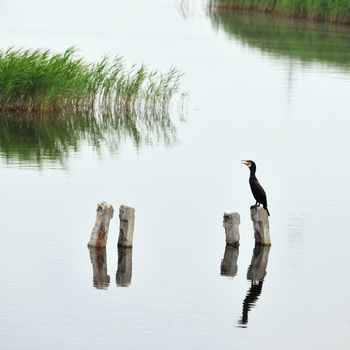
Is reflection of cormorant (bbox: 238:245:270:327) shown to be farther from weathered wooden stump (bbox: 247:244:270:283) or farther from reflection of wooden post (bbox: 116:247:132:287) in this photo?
reflection of wooden post (bbox: 116:247:132:287)

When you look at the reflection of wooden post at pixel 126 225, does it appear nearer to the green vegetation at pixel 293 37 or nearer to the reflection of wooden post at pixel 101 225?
the reflection of wooden post at pixel 101 225

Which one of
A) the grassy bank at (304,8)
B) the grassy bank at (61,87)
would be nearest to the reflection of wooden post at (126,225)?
the grassy bank at (61,87)

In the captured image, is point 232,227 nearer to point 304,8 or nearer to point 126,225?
point 126,225

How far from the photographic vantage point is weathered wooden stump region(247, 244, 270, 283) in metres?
17.7

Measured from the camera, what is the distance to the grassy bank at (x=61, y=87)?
28859mm

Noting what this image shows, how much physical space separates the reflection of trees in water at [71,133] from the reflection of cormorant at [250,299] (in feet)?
32.2

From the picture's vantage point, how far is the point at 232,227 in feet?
61.0

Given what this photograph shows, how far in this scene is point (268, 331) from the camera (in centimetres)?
1524

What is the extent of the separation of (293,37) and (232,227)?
113ft

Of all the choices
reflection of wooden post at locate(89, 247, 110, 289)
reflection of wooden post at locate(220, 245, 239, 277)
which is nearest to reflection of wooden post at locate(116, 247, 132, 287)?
reflection of wooden post at locate(89, 247, 110, 289)

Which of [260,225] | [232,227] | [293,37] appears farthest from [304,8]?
[232,227]

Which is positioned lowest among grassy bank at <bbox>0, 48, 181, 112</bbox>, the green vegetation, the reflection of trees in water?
the reflection of trees in water

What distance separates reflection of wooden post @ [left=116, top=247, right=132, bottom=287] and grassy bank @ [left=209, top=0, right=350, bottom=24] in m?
36.0

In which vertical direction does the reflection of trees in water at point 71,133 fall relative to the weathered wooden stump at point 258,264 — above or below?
above
